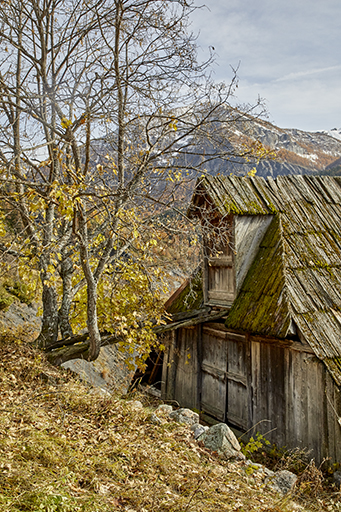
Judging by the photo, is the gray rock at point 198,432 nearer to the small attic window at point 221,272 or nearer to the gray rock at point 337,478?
the gray rock at point 337,478

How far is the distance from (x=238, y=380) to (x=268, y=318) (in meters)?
2.41

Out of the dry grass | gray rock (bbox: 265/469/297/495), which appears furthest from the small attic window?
gray rock (bbox: 265/469/297/495)

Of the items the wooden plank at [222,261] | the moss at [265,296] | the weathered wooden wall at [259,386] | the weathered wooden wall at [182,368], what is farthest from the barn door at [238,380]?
the wooden plank at [222,261]

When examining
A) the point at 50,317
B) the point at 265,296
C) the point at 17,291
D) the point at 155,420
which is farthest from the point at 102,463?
the point at 17,291

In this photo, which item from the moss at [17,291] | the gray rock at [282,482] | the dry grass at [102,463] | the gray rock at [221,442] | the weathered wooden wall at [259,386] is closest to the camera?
the dry grass at [102,463]

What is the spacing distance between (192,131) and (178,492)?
547 cm

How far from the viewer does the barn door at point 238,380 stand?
8648 mm

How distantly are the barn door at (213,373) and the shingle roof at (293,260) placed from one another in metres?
1.66

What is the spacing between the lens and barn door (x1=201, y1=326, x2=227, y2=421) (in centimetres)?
959

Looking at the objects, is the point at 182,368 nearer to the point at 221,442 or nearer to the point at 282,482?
the point at 221,442

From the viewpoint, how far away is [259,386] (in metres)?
8.19

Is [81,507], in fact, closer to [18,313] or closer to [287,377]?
[287,377]

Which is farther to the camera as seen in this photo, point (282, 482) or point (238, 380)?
point (238, 380)

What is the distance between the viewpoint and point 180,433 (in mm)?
5617
